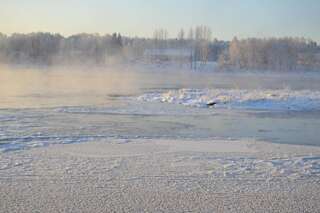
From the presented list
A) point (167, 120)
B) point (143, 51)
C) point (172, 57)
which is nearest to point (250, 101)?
point (167, 120)

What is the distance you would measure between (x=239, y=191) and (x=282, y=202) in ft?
2.42

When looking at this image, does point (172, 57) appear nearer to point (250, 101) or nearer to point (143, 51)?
point (143, 51)

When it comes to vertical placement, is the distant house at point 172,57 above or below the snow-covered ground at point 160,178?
above

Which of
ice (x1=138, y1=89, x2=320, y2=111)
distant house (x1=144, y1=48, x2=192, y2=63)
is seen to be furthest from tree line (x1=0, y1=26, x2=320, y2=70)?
ice (x1=138, y1=89, x2=320, y2=111)

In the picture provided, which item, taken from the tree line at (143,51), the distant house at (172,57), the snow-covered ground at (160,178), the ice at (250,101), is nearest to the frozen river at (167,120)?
the ice at (250,101)

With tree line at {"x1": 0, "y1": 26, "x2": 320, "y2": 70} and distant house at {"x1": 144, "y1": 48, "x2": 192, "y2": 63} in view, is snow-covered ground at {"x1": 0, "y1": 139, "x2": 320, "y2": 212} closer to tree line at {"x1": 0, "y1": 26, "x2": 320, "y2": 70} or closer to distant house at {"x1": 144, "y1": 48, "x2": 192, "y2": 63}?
tree line at {"x1": 0, "y1": 26, "x2": 320, "y2": 70}

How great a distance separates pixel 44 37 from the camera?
11919cm

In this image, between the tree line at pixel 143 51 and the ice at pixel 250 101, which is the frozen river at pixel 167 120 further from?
the tree line at pixel 143 51

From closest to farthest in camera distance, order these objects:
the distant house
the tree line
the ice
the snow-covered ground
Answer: the snow-covered ground < the ice < the tree line < the distant house

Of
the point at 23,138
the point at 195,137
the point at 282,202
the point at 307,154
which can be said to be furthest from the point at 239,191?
the point at 23,138

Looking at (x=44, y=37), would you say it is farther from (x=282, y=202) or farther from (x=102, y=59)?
(x=282, y=202)

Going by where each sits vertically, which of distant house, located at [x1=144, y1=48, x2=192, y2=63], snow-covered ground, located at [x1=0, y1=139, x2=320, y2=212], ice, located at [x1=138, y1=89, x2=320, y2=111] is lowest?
ice, located at [x1=138, y1=89, x2=320, y2=111]

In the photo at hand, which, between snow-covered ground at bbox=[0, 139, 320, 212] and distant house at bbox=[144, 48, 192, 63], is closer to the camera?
snow-covered ground at bbox=[0, 139, 320, 212]

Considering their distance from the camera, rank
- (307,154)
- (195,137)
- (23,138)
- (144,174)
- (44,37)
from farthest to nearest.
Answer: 1. (44,37)
2. (195,137)
3. (23,138)
4. (307,154)
5. (144,174)
